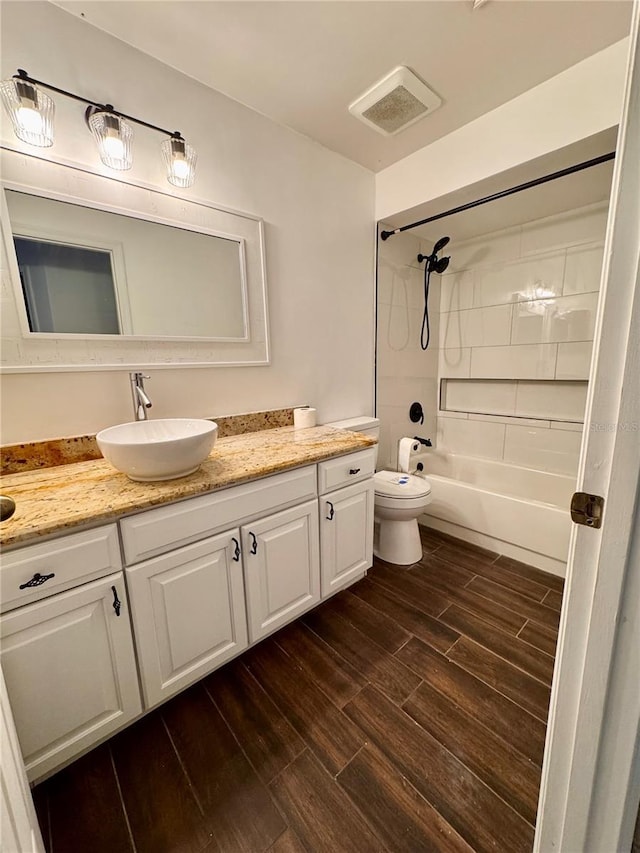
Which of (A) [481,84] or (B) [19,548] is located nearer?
(B) [19,548]

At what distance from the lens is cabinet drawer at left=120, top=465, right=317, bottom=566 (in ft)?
3.29

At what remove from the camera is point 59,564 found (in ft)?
2.87

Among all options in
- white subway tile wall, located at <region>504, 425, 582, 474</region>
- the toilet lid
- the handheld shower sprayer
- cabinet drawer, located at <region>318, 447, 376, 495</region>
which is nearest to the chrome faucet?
cabinet drawer, located at <region>318, 447, 376, 495</region>

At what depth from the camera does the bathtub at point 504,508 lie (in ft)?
6.18

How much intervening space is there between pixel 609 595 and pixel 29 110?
1912 mm

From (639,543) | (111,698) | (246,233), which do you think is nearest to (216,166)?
(246,233)

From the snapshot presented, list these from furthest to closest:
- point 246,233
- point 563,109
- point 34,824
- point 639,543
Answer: point 246,233
point 563,109
point 34,824
point 639,543

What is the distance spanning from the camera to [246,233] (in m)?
1.65

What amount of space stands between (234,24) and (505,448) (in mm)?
2769

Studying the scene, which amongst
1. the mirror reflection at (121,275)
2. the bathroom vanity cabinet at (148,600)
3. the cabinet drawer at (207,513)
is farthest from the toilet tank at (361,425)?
the mirror reflection at (121,275)

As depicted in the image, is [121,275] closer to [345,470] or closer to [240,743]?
[345,470]

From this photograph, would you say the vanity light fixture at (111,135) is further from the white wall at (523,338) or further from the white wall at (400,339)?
the white wall at (523,338)

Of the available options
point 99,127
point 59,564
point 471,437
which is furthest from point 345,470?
point 471,437

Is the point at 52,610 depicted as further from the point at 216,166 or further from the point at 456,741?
the point at 216,166
